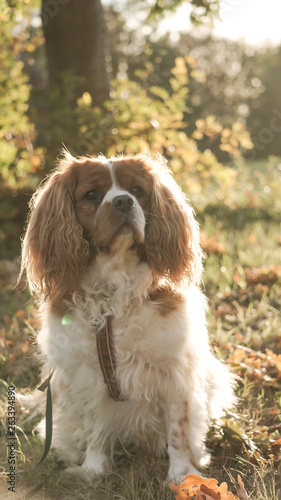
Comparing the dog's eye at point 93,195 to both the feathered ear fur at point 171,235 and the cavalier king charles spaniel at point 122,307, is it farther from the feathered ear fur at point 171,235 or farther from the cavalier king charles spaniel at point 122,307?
the feathered ear fur at point 171,235

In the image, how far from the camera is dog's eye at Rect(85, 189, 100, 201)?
8.44ft

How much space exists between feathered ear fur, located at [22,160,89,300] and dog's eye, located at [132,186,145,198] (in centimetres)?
32

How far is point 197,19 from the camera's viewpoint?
16.5 ft

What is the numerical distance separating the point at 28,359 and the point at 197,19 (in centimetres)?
357

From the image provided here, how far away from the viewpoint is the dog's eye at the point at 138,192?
2616 mm

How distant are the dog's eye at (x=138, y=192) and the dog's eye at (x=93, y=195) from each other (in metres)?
0.19

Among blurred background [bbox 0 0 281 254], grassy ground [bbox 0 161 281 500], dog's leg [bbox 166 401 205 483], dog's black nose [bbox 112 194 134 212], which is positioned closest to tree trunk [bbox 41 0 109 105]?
blurred background [bbox 0 0 281 254]

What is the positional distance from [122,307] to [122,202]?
51cm

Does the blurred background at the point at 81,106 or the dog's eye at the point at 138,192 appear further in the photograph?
the blurred background at the point at 81,106

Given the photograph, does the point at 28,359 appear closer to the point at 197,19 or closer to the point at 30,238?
the point at 30,238

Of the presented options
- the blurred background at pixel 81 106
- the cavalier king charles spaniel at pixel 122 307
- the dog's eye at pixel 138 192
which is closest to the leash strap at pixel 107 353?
the cavalier king charles spaniel at pixel 122 307

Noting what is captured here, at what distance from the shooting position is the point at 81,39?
5.81m

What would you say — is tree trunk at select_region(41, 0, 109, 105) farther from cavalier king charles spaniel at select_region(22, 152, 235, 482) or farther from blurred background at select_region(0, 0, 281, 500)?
cavalier king charles spaniel at select_region(22, 152, 235, 482)

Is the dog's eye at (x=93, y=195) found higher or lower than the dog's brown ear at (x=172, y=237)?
higher
